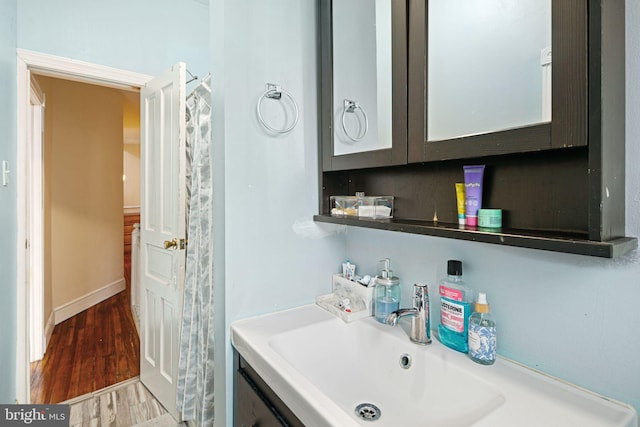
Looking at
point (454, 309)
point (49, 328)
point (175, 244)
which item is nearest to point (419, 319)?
point (454, 309)

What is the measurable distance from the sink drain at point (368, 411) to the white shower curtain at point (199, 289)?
2.75 feet

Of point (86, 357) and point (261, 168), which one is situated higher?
point (261, 168)

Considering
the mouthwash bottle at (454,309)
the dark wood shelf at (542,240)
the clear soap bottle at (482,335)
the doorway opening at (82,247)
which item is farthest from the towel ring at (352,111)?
the doorway opening at (82,247)

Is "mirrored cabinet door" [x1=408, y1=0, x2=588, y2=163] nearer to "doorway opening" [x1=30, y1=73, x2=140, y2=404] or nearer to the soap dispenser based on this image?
the soap dispenser

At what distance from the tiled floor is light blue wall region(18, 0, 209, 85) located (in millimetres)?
2010

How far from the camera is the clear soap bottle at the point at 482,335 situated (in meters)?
0.79

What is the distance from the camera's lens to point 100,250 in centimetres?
376

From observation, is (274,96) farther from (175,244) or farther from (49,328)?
(49,328)

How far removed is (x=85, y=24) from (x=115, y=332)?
2.45 meters

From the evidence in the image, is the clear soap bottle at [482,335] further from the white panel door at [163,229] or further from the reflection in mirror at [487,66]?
the white panel door at [163,229]

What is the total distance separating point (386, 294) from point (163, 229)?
1378mm

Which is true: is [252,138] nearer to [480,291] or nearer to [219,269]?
[219,269]

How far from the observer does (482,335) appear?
2.61ft

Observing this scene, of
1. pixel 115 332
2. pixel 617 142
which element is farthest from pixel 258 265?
pixel 115 332
